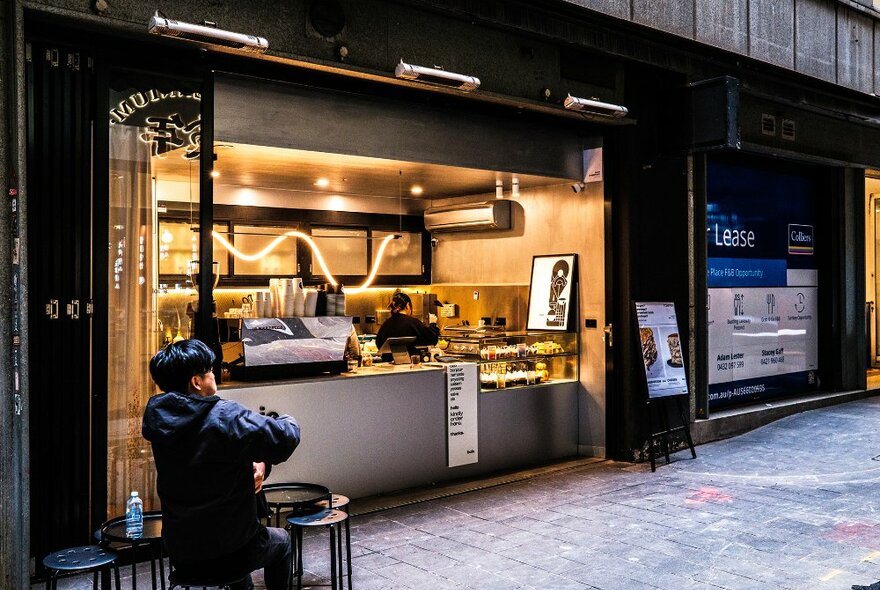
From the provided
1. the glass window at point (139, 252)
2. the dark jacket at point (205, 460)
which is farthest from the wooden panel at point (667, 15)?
the dark jacket at point (205, 460)

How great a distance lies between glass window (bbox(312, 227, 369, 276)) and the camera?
428 inches

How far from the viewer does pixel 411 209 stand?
11648mm

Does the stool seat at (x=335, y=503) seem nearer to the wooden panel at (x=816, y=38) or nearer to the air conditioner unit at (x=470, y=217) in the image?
the air conditioner unit at (x=470, y=217)

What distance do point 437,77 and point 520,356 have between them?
308cm

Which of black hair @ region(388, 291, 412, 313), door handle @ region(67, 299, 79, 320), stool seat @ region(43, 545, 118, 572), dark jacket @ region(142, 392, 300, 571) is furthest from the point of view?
black hair @ region(388, 291, 412, 313)

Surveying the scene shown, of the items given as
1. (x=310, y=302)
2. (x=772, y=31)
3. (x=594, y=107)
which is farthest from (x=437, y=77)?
(x=772, y=31)

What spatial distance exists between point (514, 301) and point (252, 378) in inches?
176

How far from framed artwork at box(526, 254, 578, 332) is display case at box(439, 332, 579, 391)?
0.17m

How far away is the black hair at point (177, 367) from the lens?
3.66 meters

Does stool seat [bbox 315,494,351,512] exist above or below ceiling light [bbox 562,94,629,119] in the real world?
below

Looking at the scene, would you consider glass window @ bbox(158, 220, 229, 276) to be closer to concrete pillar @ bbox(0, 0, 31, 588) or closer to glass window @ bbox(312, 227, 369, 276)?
concrete pillar @ bbox(0, 0, 31, 588)

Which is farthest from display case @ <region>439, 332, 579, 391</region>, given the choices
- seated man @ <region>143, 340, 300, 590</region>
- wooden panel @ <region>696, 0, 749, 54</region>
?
seated man @ <region>143, 340, 300, 590</region>

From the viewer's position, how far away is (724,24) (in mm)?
9367

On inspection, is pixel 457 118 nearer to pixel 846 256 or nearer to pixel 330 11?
pixel 330 11
